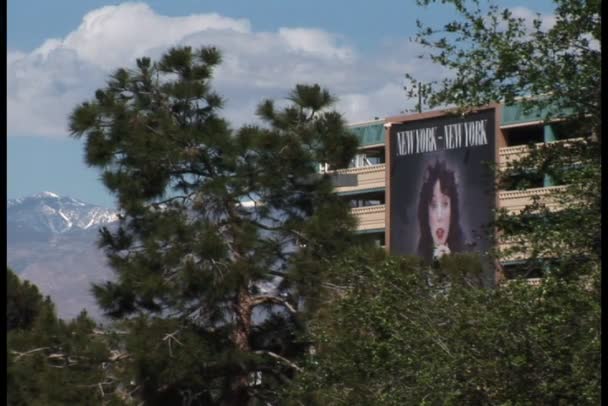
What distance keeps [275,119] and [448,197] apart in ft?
127

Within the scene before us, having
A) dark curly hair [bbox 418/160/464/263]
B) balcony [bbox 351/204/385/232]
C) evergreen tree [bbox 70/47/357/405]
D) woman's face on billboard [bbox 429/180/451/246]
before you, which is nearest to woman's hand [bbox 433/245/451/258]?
evergreen tree [bbox 70/47/357/405]

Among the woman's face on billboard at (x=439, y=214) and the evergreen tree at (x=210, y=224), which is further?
the woman's face on billboard at (x=439, y=214)

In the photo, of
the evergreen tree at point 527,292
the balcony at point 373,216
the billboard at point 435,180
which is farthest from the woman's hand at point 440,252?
the balcony at point 373,216

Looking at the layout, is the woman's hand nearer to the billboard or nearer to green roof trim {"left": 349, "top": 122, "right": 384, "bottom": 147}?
the billboard

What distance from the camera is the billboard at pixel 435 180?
65.4 metres

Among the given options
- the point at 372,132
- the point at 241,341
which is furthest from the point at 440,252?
the point at 372,132

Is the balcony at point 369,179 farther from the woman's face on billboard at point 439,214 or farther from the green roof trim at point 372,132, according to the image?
the woman's face on billboard at point 439,214

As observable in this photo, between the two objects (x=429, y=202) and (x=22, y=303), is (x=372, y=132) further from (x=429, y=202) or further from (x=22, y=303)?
(x=22, y=303)

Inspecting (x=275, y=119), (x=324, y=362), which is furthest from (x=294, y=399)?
(x=275, y=119)

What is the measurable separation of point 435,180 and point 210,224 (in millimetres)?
40868

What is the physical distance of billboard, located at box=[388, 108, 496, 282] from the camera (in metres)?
65.4

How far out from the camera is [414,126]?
69.4 metres

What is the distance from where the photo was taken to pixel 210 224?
2864 cm

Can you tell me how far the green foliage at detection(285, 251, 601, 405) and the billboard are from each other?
49110mm
